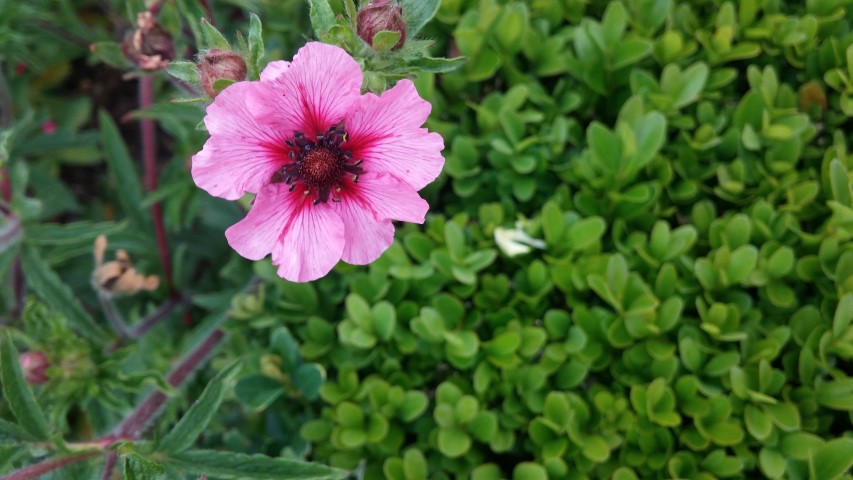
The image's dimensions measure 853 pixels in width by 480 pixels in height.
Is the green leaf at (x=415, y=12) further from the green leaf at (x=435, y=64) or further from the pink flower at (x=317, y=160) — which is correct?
the pink flower at (x=317, y=160)

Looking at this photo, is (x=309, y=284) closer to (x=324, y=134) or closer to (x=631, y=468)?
(x=324, y=134)

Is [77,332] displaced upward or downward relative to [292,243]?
downward

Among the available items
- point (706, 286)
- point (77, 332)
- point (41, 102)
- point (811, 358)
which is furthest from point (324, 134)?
point (41, 102)

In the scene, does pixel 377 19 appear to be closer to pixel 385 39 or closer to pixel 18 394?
pixel 385 39

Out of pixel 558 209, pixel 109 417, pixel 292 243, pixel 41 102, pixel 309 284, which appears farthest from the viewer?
pixel 41 102

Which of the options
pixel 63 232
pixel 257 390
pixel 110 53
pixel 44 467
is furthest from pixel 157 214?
pixel 44 467

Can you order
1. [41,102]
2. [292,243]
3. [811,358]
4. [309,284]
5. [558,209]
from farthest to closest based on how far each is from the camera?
[41,102], [309,284], [558,209], [811,358], [292,243]

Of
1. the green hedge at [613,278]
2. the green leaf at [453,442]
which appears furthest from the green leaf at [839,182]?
the green leaf at [453,442]
